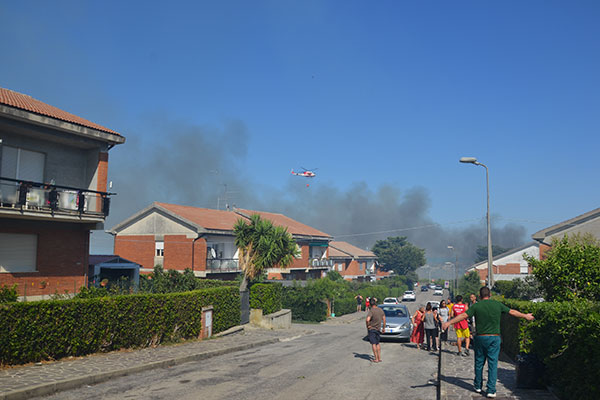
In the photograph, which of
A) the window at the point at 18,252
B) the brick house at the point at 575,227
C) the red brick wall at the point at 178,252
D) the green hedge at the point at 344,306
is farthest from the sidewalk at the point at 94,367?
the green hedge at the point at 344,306

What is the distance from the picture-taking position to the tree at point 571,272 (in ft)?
42.7

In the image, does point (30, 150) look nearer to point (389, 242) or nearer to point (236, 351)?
point (236, 351)

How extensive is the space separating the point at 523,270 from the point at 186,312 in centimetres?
6769

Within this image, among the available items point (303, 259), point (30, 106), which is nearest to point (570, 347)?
point (30, 106)

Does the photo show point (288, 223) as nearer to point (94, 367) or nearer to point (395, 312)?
point (395, 312)

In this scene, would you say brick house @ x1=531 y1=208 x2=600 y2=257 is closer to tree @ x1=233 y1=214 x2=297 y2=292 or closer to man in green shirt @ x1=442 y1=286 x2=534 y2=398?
tree @ x1=233 y1=214 x2=297 y2=292

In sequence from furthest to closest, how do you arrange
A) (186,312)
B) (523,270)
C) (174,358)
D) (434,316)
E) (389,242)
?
(389,242)
(523,270)
(186,312)
(434,316)
(174,358)

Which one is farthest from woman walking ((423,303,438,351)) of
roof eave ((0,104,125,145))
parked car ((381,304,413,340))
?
→ roof eave ((0,104,125,145))

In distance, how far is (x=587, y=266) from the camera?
1305cm

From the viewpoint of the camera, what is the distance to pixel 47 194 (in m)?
18.8

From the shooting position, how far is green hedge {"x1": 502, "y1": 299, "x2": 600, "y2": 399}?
6.78 meters

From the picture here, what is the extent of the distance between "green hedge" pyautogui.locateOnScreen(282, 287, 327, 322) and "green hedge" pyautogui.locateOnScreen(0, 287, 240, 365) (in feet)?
70.9

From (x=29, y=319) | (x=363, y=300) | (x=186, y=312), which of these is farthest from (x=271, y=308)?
(x=363, y=300)

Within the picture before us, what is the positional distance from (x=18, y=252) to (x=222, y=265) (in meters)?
25.1
